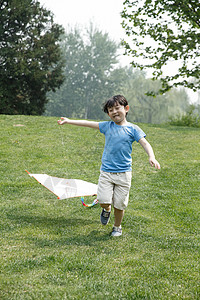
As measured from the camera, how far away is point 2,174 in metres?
7.28

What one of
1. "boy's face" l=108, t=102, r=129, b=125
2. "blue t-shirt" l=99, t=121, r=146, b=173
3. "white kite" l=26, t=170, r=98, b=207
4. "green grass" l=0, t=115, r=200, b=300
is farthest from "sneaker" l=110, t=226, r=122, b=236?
"boy's face" l=108, t=102, r=129, b=125

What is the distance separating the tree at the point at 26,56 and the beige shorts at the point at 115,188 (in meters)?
19.9

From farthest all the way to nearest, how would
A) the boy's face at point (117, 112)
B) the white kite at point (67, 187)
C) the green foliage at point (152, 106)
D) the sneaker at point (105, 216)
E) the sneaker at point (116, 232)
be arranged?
the green foliage at point (152, 106) → the white kite at point (67, 187) → the sneaker at point (105, 216) → the sneaker at point (116, 232) → the boy's face at point (117, 112)

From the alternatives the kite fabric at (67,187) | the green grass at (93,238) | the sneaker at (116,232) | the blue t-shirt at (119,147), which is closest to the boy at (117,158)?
the blue t-shirt at (119,147)

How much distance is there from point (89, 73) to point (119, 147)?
5544cm

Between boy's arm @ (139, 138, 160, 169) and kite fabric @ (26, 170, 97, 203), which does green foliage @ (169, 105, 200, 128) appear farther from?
boy's arm @ (139, 138, 160, 169)

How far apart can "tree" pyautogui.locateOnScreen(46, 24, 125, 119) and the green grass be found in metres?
47.4

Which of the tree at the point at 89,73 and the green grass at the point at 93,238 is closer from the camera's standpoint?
the green grass at the point at 93,238

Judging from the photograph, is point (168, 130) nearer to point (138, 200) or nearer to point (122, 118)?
point (138, 200)

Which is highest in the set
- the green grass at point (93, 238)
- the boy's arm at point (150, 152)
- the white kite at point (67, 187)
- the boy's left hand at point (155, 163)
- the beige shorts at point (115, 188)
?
the boy's arm at point (150, 152)

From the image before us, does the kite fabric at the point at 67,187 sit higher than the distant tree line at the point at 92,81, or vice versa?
the distant tree line at the point at 92,81

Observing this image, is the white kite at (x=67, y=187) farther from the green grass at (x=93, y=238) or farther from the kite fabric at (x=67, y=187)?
the green grass at (x=93, y=238)

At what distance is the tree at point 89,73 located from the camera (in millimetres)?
55625

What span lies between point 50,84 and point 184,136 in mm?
15384
